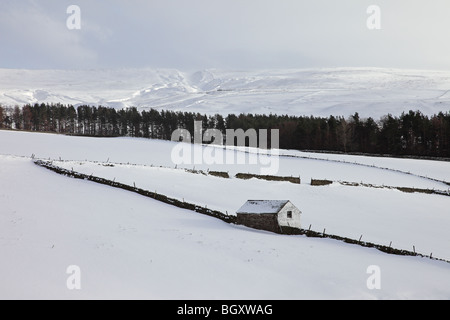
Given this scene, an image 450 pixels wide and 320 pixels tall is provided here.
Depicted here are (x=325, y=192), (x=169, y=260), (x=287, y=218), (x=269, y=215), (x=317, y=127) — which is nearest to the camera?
(x=169, y=260)

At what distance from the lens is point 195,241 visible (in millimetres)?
25141

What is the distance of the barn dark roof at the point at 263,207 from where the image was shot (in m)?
31.5

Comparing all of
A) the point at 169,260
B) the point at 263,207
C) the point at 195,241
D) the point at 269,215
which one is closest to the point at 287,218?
the point at 269,215

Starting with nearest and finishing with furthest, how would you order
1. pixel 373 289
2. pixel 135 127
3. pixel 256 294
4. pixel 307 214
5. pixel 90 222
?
pixel 256 294 → pixel 373 289 → pixel 90 222 → pixel 307 214 → pixel 135 127

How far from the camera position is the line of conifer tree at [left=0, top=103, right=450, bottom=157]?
91062 millimetres

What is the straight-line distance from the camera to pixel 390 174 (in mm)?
60000

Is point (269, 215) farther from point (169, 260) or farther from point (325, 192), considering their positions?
point (325, 192)

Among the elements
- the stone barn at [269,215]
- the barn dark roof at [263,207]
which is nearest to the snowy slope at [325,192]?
the stone barn at [269,215]

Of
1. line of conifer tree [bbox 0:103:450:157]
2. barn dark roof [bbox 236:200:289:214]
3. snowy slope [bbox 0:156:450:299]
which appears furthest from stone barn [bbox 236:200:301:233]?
line of conifer tree [bbox 0:103:450:157]

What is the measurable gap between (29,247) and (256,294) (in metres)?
13.1

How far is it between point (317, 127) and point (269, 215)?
81.9 meters

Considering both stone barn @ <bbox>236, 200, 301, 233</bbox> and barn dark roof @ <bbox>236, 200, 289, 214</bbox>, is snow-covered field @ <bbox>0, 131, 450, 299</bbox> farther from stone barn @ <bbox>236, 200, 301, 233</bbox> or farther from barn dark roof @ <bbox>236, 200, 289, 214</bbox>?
barn dark roof @ <bbox>236, 200, 289, 214</bbox>

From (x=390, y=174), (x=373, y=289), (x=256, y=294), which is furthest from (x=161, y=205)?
(x=390, y=174)
